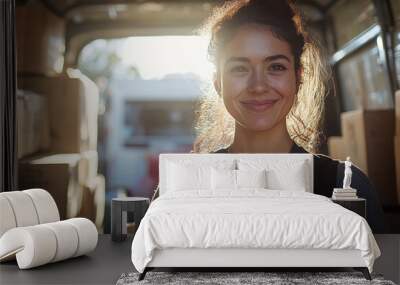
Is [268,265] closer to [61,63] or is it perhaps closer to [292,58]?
[292,58]

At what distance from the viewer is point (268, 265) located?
4461mm

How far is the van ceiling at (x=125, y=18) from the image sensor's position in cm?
667

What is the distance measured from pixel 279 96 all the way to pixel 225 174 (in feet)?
3.74

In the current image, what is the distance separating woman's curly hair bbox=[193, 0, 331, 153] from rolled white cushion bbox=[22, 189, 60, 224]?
6.02 feet

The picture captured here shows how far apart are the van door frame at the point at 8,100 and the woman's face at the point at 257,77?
219 centimetres

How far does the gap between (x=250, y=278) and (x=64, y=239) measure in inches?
60.9

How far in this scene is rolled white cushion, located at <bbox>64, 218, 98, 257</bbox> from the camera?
514 cm

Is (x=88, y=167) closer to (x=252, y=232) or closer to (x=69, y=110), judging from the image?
(x=69, y=110)

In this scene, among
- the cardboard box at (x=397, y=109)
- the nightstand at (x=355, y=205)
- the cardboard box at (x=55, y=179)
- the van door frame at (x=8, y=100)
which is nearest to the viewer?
the nightstand at (x=355, y=205)

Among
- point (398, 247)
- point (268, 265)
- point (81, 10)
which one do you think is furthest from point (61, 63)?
point (398, 247)

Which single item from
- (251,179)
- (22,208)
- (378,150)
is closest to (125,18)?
(251,179)

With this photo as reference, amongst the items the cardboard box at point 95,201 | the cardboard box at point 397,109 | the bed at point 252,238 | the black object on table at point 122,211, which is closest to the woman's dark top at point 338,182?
the cardboard box at point 397,109

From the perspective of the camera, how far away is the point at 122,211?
6.15 m

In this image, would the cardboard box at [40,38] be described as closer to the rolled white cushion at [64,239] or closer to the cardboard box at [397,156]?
the rolled white cushion at [64,239]
